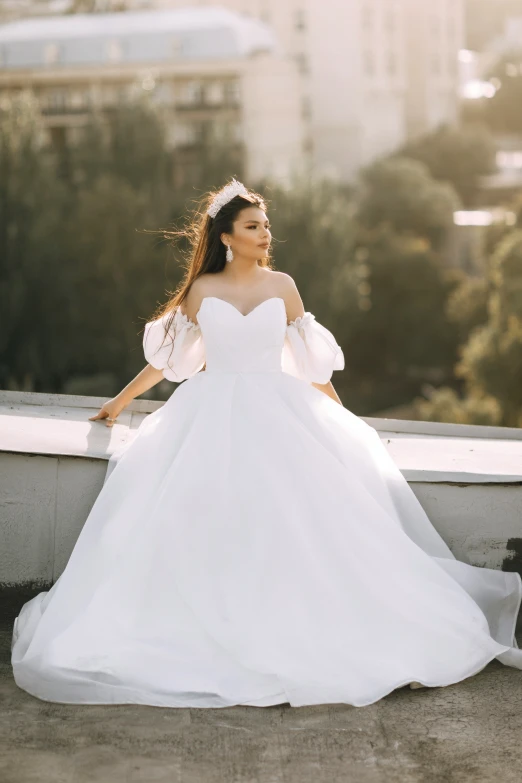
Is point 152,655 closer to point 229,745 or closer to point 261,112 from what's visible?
point 229,745

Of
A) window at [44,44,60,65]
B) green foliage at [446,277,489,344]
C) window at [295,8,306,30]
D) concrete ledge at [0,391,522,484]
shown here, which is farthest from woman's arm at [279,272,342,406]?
window at [295,8,306,30]

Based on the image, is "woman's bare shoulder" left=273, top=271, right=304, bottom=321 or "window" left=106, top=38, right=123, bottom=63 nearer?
"woman's bare shoulder" left=273, top=271, right=304, bottom=321

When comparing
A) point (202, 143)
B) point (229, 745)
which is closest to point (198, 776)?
point (229, 745)

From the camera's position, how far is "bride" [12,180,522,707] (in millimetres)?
2682

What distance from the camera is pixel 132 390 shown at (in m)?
3.66

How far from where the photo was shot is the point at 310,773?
2.32 meters

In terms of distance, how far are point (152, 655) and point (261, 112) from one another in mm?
35640

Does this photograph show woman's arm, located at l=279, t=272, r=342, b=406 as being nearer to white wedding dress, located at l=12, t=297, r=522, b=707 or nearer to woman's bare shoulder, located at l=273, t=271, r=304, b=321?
woman's bare shoulder, located at l=273, t=271, r=304, b=321

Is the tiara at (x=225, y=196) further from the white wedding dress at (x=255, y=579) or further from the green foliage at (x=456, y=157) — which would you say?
the green foliage at (x=456, y=157)

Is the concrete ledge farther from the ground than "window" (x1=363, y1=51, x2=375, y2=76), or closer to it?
closer to it

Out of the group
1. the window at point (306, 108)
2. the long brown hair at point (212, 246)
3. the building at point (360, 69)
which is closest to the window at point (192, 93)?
the building at point (360, 69)

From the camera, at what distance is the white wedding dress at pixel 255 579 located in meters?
2.68

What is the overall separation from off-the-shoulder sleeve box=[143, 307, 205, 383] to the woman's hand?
0.29 m

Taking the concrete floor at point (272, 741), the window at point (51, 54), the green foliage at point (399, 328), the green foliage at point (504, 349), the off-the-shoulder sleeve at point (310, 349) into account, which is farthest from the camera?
the window at point (51, 54)
